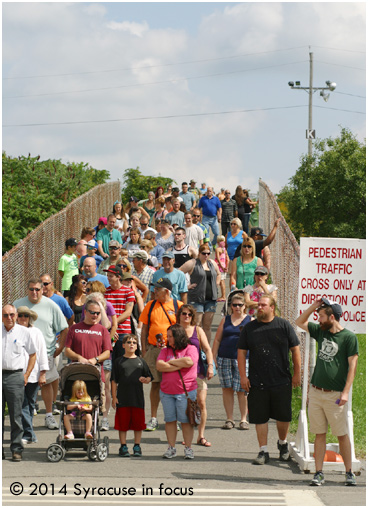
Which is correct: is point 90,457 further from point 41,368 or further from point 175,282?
point 175,282

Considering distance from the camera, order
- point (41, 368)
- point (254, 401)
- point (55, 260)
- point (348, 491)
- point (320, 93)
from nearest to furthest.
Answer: point (348, 491) → point (254, 401) → point (41, 368) → point (55, 260) → point (320, 93)

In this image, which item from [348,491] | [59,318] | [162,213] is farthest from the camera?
[162,213]

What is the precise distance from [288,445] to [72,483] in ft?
9.94

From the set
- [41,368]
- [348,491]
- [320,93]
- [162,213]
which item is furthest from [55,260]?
[320,93]

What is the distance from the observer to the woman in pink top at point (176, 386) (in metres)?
12.2

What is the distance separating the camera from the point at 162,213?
2608cm

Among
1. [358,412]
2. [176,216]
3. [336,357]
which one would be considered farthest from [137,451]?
[176,216]

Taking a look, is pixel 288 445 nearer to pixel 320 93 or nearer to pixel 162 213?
pixel 162 213

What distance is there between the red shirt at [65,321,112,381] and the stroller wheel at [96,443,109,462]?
1086 mm

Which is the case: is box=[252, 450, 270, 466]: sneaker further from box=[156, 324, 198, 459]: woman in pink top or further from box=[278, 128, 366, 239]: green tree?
box=[278, 128, 366, 239]: green tree

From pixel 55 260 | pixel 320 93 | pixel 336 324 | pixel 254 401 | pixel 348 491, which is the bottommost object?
pixel 348 491

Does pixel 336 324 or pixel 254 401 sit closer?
pixel 336 324

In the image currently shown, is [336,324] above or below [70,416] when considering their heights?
above

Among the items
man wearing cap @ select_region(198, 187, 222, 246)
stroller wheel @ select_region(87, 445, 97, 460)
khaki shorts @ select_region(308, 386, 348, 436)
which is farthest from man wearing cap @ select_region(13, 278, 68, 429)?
man wearing cap @ select_region(198, 187, 222, 246)
